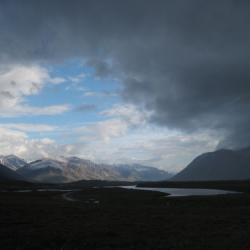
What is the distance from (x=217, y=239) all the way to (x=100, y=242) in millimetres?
11791

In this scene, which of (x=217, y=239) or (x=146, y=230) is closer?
(x=217, y=239)

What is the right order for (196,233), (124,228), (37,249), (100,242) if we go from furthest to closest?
(124,228) < (196,233) < (100,242) < (37,249)

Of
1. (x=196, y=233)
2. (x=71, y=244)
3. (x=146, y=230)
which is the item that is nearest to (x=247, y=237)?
(x=196, y=233)

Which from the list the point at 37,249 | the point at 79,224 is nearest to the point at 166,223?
the point at 79,224

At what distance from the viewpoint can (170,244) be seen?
3353 cm

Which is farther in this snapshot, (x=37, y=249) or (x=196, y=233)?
(x=196, y=233)

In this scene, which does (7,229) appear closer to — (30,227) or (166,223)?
(30,227)

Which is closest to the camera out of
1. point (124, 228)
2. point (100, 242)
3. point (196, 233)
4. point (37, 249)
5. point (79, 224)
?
point (37, 249)

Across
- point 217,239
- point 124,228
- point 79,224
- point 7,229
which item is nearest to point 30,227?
point 7,229

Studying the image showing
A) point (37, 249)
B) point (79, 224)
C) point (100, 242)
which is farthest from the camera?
point (79, 224)

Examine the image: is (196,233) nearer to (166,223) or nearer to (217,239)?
(217,239)

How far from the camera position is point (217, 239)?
117ft

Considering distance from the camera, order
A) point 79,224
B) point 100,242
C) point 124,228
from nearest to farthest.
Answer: point 100,242, point 124,228, point 79,224

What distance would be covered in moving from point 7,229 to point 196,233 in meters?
22.2
